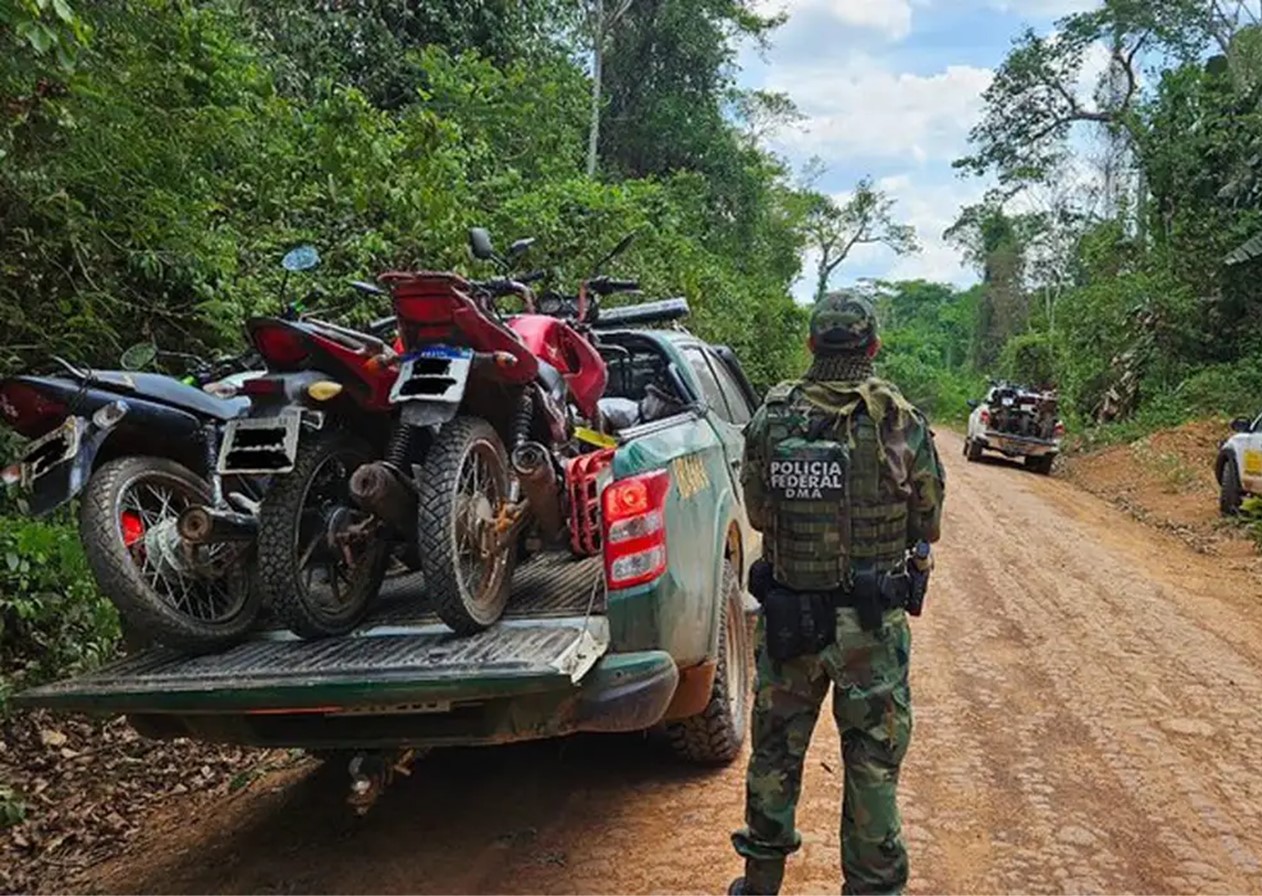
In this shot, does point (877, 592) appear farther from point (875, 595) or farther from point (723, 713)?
point (723, 713)

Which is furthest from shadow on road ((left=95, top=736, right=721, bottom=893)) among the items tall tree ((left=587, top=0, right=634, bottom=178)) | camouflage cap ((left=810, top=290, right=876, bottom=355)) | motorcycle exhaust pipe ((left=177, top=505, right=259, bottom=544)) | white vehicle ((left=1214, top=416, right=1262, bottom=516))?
tall tree ((left=587, top=0, right=634, bottom=178))

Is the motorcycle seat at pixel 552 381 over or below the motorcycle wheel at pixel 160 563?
over

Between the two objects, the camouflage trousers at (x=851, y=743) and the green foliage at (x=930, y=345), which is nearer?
the camouflage trousers at (x=851, y=743)

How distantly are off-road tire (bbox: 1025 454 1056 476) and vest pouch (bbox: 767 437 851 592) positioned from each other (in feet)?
56.2

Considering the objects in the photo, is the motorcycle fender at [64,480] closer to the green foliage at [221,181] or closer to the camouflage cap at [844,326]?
the green foliage at [221,181]

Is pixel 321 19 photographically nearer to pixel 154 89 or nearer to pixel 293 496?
pixel 154 89

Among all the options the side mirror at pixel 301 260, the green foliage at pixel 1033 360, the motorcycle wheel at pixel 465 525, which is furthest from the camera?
the green foliage at pixel 1033 360

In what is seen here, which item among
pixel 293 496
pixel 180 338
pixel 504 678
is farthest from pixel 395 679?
pixel 180 338

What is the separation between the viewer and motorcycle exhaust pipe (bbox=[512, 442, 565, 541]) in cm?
367

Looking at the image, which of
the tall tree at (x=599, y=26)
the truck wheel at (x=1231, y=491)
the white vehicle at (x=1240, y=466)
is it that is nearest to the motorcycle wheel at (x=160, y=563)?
the white vehicle at (x=1240, y=466)

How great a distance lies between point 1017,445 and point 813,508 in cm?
1705

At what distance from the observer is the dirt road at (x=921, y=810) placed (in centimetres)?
344

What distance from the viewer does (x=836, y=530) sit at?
306 centimetres

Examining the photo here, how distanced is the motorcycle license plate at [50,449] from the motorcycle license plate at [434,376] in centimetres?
100
